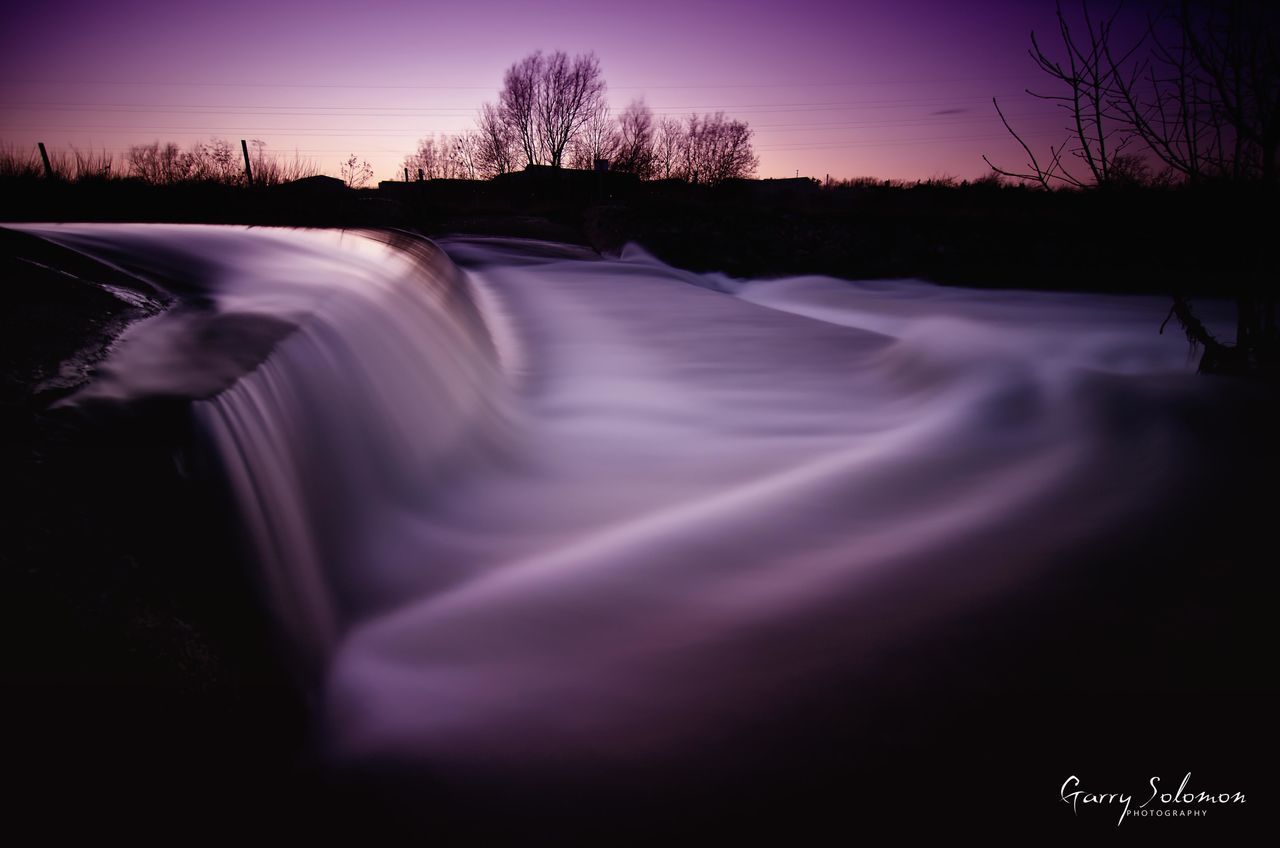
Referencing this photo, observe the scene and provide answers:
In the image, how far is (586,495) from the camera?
288cm

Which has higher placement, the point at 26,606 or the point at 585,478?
the point at 26,606

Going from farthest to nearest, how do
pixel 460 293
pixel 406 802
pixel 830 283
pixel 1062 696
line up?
pixel 830 283, pixel 460 293, pixel 1062 696, pixel 406 802

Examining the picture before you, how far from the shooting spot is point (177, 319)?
82.2 inches

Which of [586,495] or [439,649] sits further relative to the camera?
[586,495]

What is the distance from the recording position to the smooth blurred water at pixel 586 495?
5.11 feet

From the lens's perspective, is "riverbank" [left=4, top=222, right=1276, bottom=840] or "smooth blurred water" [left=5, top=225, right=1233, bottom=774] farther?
"smooth blurred water" [left=5, top=225, right=1233, bottom=774]

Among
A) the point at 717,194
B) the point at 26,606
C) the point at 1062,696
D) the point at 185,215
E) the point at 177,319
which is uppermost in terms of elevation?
the point at 717,194

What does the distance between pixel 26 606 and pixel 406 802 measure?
0.72 meters

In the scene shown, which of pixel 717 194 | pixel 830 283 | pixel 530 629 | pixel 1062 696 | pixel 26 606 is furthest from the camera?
pixel 717 194

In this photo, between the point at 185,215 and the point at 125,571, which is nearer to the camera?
the point at 125,571

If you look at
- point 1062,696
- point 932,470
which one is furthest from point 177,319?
point 932,470

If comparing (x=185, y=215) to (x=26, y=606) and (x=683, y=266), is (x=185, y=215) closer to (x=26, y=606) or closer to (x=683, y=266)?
(x=683, y=266)

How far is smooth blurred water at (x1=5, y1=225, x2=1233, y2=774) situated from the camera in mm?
1558

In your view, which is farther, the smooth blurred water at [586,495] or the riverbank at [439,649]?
the smooth blurred water at [586,495]
